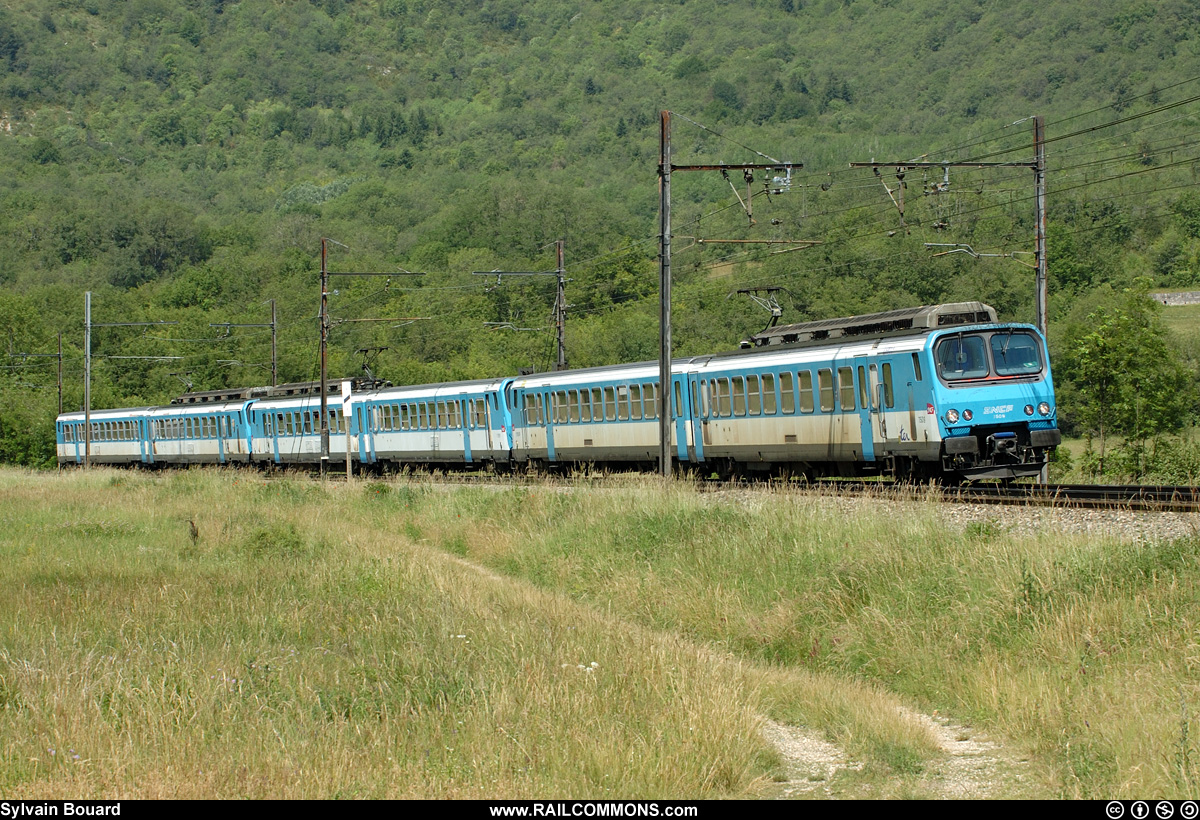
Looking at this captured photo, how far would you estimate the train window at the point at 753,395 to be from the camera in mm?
25280

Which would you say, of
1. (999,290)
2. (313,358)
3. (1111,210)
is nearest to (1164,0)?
(1111,210)

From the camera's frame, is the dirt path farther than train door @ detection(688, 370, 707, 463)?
No

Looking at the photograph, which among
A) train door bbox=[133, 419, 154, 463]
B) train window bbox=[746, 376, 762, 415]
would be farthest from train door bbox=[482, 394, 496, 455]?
train door bbox=[133, 419, 154, 463]

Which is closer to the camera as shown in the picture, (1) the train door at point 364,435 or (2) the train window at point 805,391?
(2) the train window at point 805,391

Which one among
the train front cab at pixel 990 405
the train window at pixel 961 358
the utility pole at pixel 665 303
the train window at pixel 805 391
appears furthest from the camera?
the train window at pixel 805 391

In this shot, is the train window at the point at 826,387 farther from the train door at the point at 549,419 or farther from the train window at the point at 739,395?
the train door at the point at 549,419

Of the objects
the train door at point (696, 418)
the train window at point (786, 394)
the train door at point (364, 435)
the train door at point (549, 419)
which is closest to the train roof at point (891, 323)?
the train window at point (786, 394)

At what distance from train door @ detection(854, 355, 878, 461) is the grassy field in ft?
13.5

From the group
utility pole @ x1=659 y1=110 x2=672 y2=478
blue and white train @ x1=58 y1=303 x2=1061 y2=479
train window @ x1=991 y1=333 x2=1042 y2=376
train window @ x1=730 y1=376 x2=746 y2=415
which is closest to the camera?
blue and white train @ x1=58 y1=303 x2=1061 y2=479

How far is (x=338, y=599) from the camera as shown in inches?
547

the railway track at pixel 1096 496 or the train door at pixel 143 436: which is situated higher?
the train door at pixel 143 436

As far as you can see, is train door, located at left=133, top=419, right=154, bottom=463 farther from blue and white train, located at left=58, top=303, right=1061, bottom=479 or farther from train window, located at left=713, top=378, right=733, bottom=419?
train window, located at left=713, top=378, right=733, bottom=419

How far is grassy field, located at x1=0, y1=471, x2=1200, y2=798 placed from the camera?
24.4ft

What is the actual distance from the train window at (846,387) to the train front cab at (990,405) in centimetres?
222
